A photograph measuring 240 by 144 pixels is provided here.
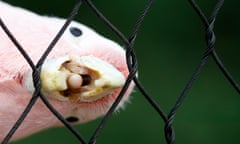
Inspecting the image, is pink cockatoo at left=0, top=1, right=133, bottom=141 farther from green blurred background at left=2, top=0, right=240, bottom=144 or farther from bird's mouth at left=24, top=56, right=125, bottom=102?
green blurred background at left=2, top=0, right=240, bottom=144

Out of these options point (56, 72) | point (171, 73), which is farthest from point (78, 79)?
point (171, 73)

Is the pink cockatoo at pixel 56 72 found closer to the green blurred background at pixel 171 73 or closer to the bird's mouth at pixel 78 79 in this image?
the bird's mouth at pixel 78 79

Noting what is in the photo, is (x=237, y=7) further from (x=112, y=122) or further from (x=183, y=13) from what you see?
(x=112, y=122)

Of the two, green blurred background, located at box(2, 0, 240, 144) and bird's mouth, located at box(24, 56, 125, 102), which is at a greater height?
bird's mouth, located at box(24, 56, 125, 102)

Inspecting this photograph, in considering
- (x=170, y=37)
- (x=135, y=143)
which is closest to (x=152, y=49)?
(x=170, y=37)

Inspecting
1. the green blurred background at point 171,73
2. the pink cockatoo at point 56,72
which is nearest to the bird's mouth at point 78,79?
the pink cockatoo at point 56,72

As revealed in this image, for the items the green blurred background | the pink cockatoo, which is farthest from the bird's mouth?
the green blurred background
